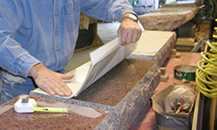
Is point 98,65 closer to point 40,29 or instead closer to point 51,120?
point 51,120

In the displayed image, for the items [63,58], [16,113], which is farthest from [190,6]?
[16,113]

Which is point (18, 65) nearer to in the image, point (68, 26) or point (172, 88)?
point (68, 26)

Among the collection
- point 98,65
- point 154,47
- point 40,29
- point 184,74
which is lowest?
point 184,74

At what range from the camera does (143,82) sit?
0.99 m

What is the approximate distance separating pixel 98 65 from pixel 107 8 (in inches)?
24.0

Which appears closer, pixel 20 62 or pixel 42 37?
pixel 20 62

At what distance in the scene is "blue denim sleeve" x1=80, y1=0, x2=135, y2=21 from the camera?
123 cm

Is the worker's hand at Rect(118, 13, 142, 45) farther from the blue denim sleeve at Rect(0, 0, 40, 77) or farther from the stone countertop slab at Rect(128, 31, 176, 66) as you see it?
the blue denim sleeve at Rect(0, 0, 40, 77)

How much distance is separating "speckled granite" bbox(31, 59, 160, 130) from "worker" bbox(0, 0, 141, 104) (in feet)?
0.32

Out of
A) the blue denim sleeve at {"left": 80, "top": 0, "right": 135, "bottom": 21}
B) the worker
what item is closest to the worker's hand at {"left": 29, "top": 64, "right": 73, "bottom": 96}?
the worker

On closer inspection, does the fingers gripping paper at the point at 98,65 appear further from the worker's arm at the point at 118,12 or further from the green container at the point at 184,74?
the green container at the point at 184,74

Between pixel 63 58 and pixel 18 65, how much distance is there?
1.17 feet

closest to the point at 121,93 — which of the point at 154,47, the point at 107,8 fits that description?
the point at 107,8

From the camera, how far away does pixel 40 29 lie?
1.02 m
